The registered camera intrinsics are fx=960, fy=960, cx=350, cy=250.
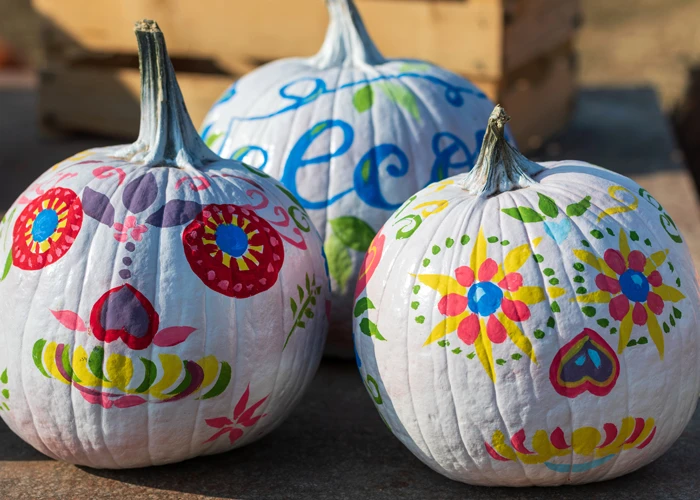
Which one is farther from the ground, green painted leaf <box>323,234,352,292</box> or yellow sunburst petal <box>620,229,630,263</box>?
yellow sunburst petal <box>620,229,630,263</box>

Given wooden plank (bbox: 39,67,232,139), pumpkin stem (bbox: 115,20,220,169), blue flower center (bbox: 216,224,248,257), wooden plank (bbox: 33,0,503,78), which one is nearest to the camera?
blue flower center (bbox: 216,224,248,257)

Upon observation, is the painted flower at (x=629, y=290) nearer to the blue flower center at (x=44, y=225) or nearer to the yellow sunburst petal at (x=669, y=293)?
the yellow sunburst petal at (x=669, y=293)

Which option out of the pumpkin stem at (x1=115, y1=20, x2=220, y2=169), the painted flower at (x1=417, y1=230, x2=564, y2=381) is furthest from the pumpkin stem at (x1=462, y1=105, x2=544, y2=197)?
the pumpkin stem at (x1=115, y1=20, x2=220, y2=169)

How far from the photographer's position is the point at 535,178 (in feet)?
8.48

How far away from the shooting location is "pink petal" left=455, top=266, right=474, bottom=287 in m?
2.31

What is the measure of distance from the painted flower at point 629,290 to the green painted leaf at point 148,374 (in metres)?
1.04

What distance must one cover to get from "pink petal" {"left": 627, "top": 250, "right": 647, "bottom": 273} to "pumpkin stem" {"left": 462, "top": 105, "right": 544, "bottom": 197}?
0.33 metres

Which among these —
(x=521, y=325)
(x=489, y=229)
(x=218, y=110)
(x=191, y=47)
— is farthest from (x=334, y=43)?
(x=191, y=47)

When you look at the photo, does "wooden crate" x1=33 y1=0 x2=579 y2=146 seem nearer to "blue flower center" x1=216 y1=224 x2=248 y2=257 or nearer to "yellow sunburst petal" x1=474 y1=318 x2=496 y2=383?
"blue flower center" x1=216 y1=224 x2=248 y2=257

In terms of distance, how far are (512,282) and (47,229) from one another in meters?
1.18

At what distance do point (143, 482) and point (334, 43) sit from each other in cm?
168

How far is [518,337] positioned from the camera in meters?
2.25

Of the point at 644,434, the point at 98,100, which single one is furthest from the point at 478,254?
the point at 98,100

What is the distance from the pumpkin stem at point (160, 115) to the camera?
2.59 metres
